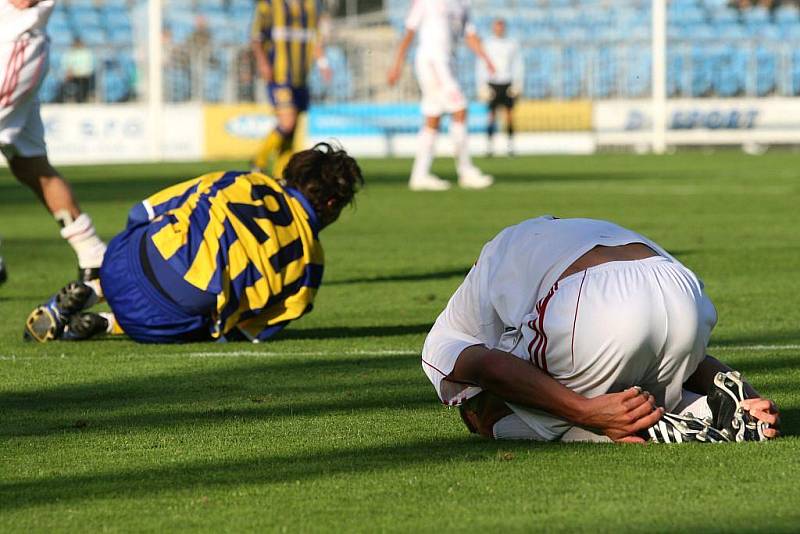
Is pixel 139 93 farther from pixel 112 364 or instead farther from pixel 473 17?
pixel 112 364

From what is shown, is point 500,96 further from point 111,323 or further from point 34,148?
point 111,323

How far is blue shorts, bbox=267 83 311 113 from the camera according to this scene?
670 inches

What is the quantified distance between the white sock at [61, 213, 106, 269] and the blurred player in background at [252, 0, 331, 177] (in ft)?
29.7

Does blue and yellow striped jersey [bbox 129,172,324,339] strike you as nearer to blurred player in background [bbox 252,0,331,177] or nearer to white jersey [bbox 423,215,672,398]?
white jersey [bbox 423,215,672,398]

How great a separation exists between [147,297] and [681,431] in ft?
9.20

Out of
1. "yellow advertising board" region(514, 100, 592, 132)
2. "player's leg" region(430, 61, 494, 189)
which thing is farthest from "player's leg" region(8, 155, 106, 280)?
"yellow advertising board" region(514, 100, 592, 132)

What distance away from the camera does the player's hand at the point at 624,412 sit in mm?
3895

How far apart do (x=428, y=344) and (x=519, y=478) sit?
672 millimetres

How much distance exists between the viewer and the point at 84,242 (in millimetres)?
7512

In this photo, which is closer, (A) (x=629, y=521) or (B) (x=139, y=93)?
(A) (x=629, y=521)

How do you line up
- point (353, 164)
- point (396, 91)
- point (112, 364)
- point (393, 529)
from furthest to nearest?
point (396, 91), point (353, 164), point (112, 364), point (393, 529)

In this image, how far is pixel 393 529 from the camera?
319 cm

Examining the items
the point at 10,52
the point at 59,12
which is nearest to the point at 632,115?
the point at 59,12

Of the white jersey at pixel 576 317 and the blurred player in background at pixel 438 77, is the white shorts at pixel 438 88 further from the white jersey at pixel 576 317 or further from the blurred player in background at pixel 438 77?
the white jersey at pixel 576 317
